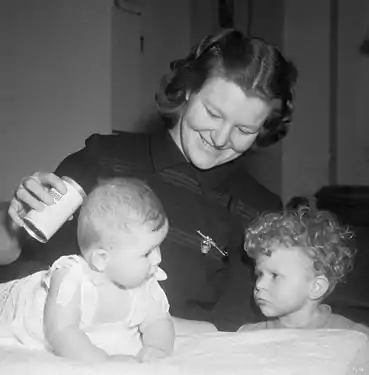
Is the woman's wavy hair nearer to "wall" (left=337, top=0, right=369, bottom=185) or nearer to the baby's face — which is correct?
the baby's face

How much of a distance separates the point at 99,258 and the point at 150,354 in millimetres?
116

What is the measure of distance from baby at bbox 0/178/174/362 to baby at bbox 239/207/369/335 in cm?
21

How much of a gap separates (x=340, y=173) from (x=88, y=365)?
1519mm

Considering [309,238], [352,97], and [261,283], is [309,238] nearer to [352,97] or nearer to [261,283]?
[261,283]

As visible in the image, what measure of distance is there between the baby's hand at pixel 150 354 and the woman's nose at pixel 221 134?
310mm

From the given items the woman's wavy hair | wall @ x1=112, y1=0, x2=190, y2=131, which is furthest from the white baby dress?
wall @ x1=112, y1=0, x2=190, y2=131

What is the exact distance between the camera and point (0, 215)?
3.11ft

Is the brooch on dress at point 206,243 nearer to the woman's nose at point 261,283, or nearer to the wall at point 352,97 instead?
the woman's nose at point 261,283

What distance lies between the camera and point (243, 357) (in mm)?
653

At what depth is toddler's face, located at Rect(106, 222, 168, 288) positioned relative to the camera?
0.64m

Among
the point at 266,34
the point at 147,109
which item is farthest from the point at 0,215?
the point at 266,34

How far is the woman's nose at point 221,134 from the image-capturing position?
851 millimetres

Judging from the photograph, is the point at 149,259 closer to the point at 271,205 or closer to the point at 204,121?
the point at 204,121

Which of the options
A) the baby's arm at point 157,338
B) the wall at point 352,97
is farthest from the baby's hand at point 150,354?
the wall at point 352,97
